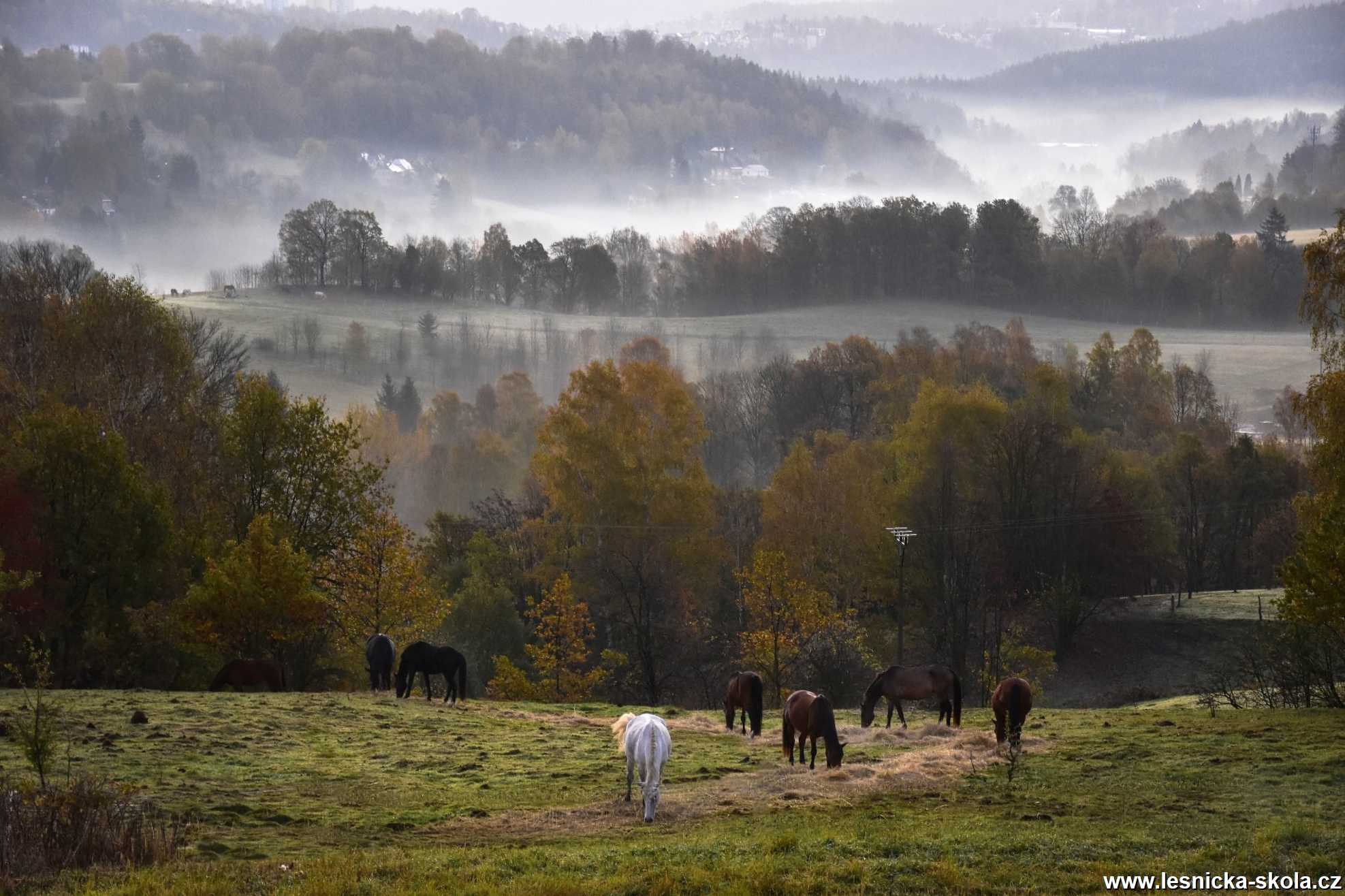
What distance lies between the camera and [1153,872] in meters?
14.7

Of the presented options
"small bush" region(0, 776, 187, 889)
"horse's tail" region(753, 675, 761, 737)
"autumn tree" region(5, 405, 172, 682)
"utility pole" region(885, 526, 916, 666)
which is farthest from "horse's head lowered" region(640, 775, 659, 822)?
"utility pole" region(885, 526, 916, 666)

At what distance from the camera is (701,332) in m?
164

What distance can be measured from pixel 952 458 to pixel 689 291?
120389mm

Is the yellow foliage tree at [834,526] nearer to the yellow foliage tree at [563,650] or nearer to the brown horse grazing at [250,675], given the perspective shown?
the yellow foliage tree at [563,650]

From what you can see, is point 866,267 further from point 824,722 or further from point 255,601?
point 824,722

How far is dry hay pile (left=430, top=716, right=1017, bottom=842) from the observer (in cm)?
1864

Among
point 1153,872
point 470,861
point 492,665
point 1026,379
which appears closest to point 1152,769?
point 1153,872

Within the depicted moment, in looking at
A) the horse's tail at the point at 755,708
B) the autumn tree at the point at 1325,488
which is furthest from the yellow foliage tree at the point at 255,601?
the autumn tree at the point at 1325,488

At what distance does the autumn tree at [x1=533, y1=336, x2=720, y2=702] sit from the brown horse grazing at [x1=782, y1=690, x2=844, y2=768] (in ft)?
124

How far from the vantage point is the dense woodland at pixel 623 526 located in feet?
127

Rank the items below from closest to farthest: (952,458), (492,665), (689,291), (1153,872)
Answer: (1153,872) → (492,665) → (952,458) → (689,291)

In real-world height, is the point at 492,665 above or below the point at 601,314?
below

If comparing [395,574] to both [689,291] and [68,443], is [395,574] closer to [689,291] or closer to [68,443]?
[68,443]

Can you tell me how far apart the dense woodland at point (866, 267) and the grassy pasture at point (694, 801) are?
5651 inches
